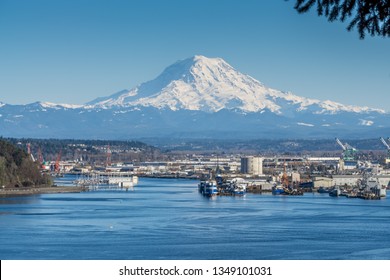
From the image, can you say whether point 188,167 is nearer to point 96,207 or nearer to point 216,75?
point 96,207

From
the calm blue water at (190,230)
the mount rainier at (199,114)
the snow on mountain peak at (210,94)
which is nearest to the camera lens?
the calm blue water at (190,230)

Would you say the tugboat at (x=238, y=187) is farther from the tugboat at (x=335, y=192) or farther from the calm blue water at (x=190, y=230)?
the calm blue water at (x=190, y=230)

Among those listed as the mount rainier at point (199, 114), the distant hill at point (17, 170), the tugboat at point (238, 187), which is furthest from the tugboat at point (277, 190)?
the mount rainier at point (199, 114)

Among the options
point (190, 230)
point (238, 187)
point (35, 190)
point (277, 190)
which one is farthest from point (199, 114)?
point (190, 230)

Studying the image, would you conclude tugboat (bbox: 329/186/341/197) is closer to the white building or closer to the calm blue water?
the calm blue water

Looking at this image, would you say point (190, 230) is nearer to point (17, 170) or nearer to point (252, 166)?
point (17, 170)

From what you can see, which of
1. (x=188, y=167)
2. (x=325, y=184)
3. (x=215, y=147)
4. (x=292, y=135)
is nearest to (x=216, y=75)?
(x=292, y=135)
